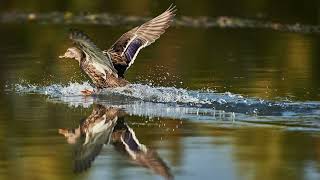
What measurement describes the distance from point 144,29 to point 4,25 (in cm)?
1210

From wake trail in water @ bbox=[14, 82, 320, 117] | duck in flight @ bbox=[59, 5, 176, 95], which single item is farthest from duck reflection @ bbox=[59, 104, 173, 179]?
duck in flight @ bbox=[59, 5, 176, 95]

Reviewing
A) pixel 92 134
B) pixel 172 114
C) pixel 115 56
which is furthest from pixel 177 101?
pixel 92 134

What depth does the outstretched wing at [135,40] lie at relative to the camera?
47.3 ft

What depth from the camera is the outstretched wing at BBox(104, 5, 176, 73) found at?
47.3 ft

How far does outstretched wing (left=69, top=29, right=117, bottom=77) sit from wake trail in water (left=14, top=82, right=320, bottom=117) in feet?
1.11

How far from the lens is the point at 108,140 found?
10.7 meters

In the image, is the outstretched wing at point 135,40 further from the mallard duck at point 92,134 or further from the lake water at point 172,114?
the mallard duck at point 92,134

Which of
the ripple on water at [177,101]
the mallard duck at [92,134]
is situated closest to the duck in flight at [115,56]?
the ripple on water at [177,101]

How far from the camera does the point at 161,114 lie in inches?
486

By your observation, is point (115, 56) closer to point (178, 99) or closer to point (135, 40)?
point (135, 40)

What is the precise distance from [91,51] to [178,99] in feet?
4.07

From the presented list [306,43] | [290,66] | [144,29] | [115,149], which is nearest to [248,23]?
[306,43]

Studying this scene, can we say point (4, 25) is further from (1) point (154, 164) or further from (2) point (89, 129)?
(1) point (154, 164)

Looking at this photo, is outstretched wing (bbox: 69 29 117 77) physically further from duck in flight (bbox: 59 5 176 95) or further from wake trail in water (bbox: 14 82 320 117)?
wake trail in water (bbox: 14 82 320 117)
